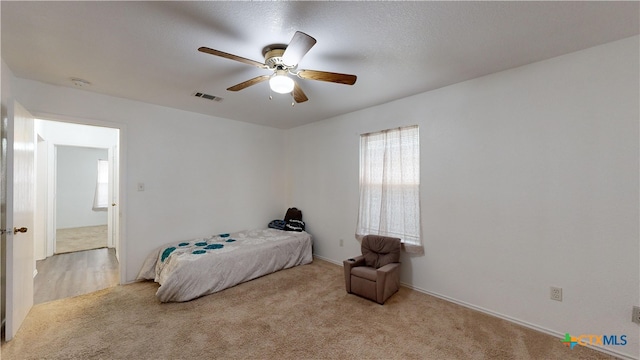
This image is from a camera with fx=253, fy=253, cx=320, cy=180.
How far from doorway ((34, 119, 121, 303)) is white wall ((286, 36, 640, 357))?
434 centimetres

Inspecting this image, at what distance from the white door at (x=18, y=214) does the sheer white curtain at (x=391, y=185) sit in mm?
3672

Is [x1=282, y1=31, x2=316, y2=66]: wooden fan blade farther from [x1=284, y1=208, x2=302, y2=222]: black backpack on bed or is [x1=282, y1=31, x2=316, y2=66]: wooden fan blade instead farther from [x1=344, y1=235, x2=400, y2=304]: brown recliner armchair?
[x1=284, y1=208, x2=302, y2=222]: black backpack on bed

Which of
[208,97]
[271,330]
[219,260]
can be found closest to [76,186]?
[208,97]

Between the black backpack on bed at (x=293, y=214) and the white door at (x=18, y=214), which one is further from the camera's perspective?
the black backpack on bed at (x=293, y=214)

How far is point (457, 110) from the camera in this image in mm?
2943

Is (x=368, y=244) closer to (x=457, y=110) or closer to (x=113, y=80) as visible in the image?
(x=457, y=110)

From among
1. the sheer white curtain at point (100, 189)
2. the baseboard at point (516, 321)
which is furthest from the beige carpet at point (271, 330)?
the sheer white curtain at point (100, 189)

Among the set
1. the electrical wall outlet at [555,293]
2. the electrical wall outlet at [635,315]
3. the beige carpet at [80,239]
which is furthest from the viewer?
the beige carpet at [80,239]

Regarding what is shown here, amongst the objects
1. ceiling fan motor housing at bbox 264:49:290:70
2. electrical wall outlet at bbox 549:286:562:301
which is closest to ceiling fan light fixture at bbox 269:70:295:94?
ceiling fan motor housing at bbox 264:49:290:70

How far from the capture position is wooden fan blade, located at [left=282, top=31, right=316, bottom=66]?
1.61 metres

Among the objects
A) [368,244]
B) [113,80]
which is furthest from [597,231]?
[113,80]

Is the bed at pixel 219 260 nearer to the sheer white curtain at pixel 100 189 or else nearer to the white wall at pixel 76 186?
the white wall at pixel 76 186

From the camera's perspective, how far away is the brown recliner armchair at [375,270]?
9.39ft

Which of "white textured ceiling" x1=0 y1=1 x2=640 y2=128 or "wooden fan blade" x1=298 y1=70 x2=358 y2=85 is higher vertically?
"white textured ceiling" x1=0 y1=1 x2=640 y2=128
